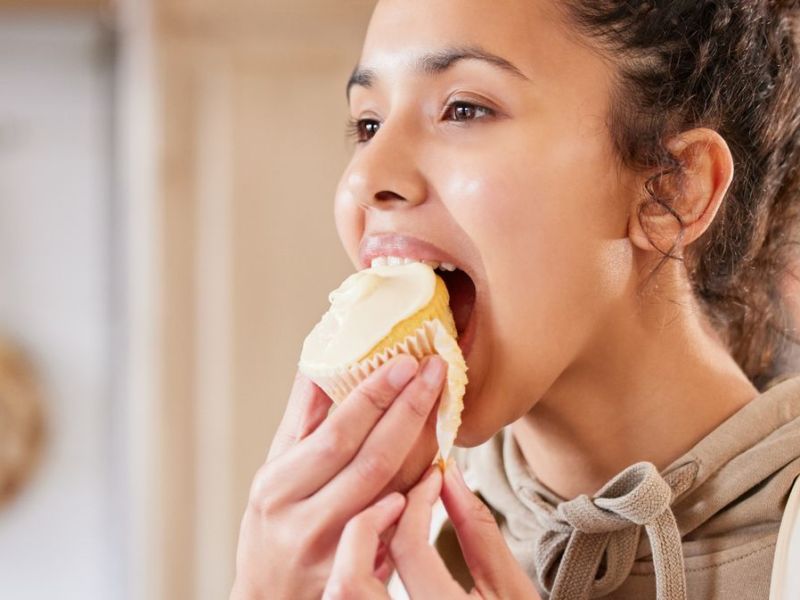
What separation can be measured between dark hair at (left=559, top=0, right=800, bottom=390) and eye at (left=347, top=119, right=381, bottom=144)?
215 millimetres

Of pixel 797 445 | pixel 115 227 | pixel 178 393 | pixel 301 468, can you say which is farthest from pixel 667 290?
pixel 115 227

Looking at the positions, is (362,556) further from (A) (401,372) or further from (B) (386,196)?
(B) (386,196)

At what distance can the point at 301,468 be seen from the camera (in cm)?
92

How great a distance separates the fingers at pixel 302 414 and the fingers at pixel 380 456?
8 cm

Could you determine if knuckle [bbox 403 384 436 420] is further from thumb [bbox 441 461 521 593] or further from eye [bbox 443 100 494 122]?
eye [bbox 443 100 494 122]

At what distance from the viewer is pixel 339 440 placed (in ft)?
3.00

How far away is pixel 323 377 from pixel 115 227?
2521 mm

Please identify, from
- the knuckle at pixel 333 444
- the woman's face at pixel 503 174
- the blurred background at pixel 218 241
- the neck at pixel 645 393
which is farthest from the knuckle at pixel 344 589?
the blurred background at pixel 218 241

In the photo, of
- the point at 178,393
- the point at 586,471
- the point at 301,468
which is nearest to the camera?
the point at 301,468

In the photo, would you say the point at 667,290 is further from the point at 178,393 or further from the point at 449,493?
the point at 178,393

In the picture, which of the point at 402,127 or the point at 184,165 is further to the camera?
the point at 184,165

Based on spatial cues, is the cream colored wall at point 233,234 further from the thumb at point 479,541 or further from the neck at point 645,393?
the thumb at point 479,541

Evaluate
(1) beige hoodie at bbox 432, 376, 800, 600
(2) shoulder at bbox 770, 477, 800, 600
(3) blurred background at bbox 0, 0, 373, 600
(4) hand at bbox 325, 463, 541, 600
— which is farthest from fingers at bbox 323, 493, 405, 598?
(3) blurred background at bbox 0, 0, 373, 600

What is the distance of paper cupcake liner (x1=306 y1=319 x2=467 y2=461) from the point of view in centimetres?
95
